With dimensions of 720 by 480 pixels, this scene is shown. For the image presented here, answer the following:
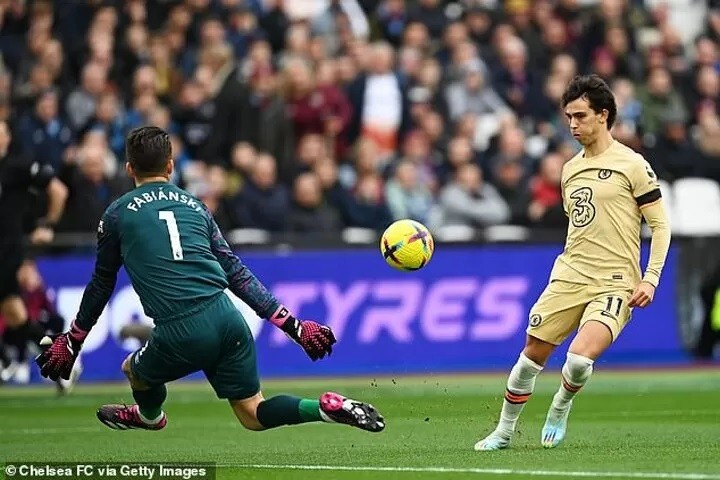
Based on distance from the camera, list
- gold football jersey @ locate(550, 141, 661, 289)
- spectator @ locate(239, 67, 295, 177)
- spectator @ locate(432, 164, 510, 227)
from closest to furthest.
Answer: gold football jersey @ locate(550, 141, 661, 289) < spectator @ locate(432, 164, 510, 227) < spectator @ locate(239, 67, 295, 177)

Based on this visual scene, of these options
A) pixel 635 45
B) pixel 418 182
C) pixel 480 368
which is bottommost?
pixel 480 368

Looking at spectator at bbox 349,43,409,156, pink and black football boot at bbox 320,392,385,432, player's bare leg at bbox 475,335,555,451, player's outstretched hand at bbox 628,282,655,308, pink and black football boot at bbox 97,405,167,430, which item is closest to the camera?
pink and black football boot at bbox 320,392,385,432

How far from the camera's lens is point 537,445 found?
11250 mm

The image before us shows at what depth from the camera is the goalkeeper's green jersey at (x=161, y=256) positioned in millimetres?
9625

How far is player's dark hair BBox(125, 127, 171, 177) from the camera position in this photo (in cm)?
974

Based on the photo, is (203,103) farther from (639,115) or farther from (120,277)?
(639,115)

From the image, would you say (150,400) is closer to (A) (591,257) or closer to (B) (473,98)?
(A) (591,257)

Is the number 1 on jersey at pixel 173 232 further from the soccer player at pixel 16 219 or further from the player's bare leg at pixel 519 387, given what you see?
the soccer player at pixel 16 219

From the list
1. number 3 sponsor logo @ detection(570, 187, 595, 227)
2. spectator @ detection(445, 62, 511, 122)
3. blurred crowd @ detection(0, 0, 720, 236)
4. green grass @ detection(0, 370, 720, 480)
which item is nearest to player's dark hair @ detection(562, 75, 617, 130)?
number 3 sponsor logo @ detection(570, 187, 595, 227)

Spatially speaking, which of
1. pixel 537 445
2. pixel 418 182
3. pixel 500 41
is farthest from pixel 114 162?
pixel 537 445

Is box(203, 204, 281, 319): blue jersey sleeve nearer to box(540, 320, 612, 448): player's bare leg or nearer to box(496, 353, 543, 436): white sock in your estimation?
box(496, 353, 543, 436): white sock

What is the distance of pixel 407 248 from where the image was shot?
438 inches

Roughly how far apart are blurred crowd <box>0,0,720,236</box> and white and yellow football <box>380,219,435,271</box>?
8.77m

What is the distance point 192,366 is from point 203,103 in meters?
12.3
